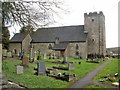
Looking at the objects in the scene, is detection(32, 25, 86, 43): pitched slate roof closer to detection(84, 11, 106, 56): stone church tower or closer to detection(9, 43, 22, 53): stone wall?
detection(84, 11, 106, 56): stone church tower

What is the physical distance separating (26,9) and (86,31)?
29847 millimetres

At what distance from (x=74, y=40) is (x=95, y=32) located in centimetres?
614

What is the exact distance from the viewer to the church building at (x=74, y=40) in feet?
119

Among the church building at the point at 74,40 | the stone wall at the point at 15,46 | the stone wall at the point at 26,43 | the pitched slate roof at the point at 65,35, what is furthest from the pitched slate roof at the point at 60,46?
the stone wall at the point at 15,46

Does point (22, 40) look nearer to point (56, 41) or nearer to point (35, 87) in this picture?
point (56, 41)

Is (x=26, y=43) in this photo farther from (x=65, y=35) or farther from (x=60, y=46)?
(x=65, y=35)

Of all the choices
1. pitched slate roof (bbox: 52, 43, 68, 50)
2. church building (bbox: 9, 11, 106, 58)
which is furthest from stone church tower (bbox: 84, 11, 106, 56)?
pitched slate roof (bbox: 52, 43, 68, 50)

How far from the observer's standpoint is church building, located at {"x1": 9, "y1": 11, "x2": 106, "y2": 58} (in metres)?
36.4

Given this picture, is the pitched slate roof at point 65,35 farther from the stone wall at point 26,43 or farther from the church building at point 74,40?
the stone wall at point 26,43

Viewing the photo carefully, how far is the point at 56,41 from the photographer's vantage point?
3966 cm

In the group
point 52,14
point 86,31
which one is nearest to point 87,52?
point 86,31

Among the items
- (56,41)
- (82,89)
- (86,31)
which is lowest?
(82,89)

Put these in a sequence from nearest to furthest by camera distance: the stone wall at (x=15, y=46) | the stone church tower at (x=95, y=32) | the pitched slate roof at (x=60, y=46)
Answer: the pitched slate roof at (x=60, y=46) → the stone church tower at (x=95, y=32) → the stone wall at (x=15, y=46)

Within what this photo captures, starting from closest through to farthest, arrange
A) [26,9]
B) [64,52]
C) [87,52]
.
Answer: [26,9], [64,52], [87,52]
